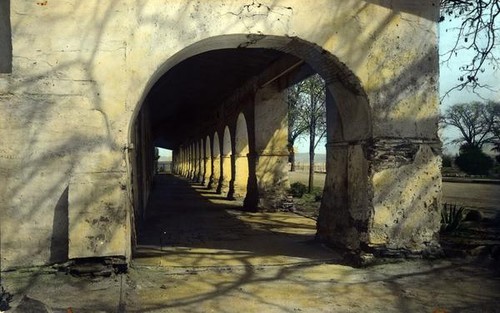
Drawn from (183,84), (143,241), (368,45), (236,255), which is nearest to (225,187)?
(183,84)

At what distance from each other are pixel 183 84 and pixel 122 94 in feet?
29.9

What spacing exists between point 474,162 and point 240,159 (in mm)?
21302

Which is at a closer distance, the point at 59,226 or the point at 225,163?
the point at 59,226

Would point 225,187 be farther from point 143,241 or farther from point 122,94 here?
point 122,94

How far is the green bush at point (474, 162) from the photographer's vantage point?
102 feet

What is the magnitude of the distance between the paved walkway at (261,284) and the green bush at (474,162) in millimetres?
27130

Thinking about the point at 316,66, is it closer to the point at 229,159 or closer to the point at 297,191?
the point at 297,191

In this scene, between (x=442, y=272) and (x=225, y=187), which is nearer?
(x=442, y=272)

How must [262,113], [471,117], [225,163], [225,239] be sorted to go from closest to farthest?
1. [225,239]
2. [262,113]
3. [225,163]
4. [471,117]

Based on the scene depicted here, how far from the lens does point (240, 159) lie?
1634 centimetres

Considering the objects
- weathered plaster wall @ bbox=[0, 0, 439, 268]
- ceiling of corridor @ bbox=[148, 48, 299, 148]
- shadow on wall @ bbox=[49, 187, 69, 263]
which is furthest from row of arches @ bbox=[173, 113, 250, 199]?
shadow on wall @ bbox=[49, 187, 69, 263]

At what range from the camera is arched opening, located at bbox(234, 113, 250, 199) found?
16141 millimetres

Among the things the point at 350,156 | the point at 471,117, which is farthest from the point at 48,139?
the point at 471,117

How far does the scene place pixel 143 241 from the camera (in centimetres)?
818
